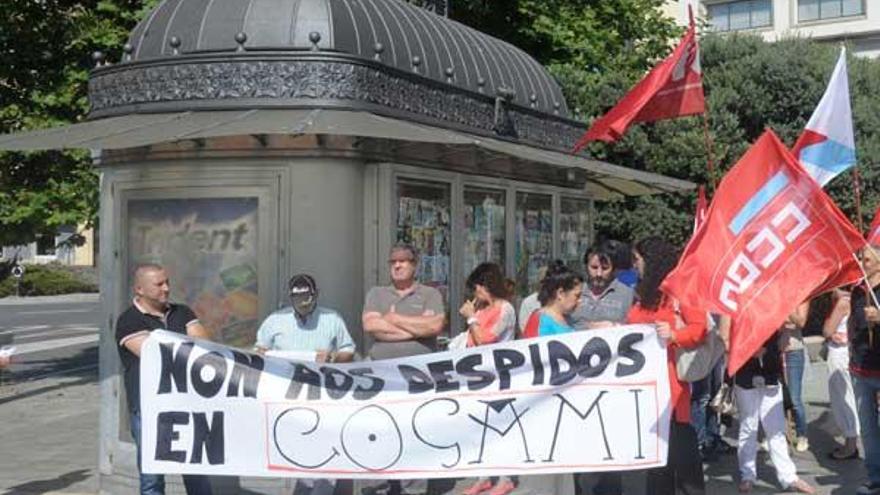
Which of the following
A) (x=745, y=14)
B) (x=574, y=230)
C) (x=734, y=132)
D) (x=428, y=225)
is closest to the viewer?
(x=428, y=225)

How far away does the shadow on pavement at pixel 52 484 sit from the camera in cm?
863

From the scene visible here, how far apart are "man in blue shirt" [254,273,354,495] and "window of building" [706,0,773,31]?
1988 inches

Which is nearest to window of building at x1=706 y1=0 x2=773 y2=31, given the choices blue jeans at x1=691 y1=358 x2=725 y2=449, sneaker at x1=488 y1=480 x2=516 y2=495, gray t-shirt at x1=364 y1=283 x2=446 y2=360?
blue jeans at x1=691 y1=358 x2=725 y2=449

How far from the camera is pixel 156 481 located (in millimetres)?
6926

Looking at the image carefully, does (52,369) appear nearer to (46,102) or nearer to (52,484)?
(46,102)

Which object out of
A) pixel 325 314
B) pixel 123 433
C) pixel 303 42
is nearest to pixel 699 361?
pixel 325 314

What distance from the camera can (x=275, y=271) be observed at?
7992 mm

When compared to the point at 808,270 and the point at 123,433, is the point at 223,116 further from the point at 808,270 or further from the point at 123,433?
the point at 808,270

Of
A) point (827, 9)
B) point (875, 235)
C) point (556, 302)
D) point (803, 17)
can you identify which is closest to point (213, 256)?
point (556, 302)

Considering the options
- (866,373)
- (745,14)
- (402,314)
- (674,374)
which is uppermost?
(745,14)

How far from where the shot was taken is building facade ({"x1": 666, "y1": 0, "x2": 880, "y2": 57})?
5144 cm

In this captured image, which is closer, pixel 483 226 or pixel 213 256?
pixel 213 256

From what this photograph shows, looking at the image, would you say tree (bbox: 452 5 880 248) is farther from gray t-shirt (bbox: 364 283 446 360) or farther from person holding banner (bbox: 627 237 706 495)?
person holding banner (bbox: 627 237 706 495)

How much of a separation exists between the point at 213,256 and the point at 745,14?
2012 inches
